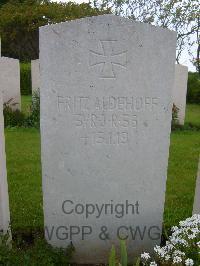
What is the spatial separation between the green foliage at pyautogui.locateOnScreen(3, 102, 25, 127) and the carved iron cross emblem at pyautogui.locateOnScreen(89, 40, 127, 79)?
22.7 ft

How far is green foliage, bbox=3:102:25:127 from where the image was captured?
1000 cm

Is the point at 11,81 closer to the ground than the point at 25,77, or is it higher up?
higher up

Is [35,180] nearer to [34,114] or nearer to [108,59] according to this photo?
[108,59]

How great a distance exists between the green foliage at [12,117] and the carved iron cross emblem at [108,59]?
6.93 m

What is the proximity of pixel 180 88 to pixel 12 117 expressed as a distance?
410cm

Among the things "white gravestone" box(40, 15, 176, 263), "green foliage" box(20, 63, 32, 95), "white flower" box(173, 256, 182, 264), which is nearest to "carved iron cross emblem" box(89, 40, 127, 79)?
"white gravestone" box(40, 15, 176, 263)

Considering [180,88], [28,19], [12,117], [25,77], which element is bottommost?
[12,117]

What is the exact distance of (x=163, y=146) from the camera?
3.48 meters

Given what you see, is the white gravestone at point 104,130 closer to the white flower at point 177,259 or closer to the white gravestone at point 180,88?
the white flower at point 177,259

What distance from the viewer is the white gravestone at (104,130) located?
10.6 ft

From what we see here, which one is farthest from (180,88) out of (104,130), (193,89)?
(193,89)

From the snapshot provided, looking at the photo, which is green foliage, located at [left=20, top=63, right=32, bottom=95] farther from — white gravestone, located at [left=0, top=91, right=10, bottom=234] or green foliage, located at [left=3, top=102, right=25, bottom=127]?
white gravestone, located at [left=0, top=91, right=10, bottom=234]

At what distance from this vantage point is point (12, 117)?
10.1 metres

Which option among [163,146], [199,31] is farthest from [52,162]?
[199,31]
